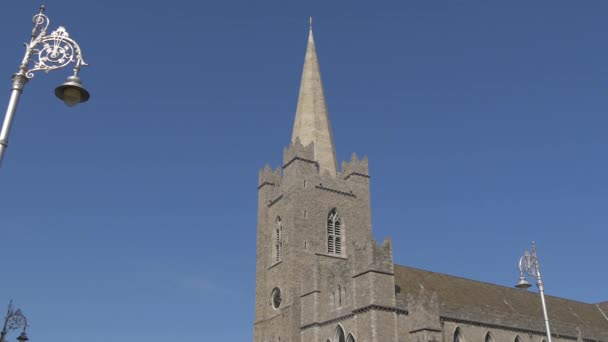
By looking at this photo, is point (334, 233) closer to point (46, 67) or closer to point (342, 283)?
point (342, 283)

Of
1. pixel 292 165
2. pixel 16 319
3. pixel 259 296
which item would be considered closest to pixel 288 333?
pixel 259 296

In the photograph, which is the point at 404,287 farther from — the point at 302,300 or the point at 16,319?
the point at 16,319

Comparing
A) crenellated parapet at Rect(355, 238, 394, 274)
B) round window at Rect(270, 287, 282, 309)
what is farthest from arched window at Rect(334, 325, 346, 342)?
round window at Rect(270, 287, 282, 309)

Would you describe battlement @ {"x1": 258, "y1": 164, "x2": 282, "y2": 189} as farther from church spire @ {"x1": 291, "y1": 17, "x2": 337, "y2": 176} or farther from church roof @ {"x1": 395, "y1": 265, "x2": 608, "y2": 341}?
church roof @ {"x1": 395, "y1": 265, "x2": 608, "y2": 341}

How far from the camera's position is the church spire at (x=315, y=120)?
54812 millimetres

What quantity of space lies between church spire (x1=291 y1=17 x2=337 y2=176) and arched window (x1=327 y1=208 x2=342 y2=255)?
4061 millimetres

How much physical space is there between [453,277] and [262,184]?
688 inches

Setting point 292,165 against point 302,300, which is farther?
point 292,165

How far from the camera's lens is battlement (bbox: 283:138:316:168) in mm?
51719

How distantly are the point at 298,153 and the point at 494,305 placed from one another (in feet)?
62.7

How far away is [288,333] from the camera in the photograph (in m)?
45.6

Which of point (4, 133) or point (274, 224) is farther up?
point (274, 224)

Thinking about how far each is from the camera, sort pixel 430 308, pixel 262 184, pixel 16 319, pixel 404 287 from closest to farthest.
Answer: pixel 16 319 < pixel 430 308 < pixel 404 287 < pixel 262 184

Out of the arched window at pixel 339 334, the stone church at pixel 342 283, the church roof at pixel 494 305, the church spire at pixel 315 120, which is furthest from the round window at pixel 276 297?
the church spire at pixel 315 120
